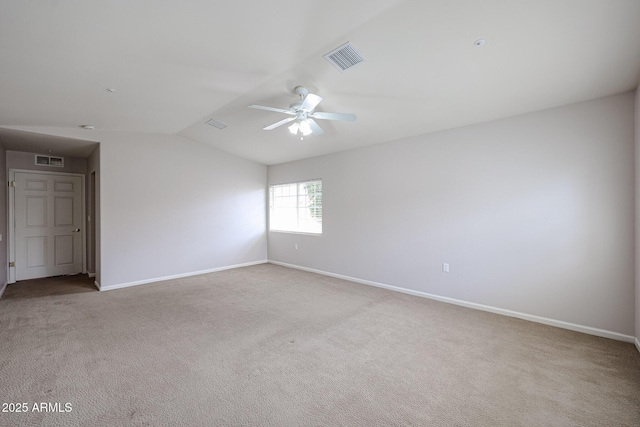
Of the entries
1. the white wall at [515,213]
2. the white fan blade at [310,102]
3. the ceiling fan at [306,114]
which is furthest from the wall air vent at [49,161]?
the white wall at [515,213]

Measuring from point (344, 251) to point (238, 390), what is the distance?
3516 millimetres

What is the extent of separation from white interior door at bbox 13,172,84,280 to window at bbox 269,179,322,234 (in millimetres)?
4148

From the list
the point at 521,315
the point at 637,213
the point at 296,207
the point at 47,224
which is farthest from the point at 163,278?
the point at 637,213

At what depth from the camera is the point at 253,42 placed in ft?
7.96

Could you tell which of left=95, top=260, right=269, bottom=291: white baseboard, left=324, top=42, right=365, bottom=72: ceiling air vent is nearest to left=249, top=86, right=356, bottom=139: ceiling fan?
left=324, top=42, right=365, bottom=72: ceiling air vent

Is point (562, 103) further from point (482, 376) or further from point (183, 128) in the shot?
point (183, 128)

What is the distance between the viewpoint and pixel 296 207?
641cm

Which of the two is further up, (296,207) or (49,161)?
(49,161)

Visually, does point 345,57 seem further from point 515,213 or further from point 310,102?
point 515,213

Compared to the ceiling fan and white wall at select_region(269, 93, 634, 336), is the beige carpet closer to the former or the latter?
white wall at select_region(269, 93, 634, 336)

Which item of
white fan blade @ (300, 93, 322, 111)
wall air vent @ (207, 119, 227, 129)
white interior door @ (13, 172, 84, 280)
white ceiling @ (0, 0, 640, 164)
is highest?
wall air vent @ (207, 119, 227, 129)

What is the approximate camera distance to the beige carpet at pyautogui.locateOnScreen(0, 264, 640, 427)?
1.80 m

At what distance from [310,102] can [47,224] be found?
611 centimetres

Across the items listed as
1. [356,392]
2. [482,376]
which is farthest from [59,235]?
[482,376]
